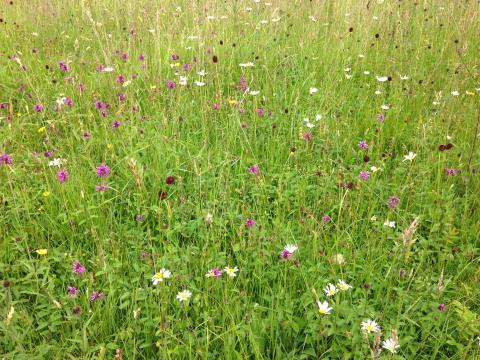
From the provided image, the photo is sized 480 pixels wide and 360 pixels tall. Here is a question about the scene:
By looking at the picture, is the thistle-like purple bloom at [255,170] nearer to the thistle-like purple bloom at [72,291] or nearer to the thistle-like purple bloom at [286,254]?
the thistle-like purple bloom at [286,254]

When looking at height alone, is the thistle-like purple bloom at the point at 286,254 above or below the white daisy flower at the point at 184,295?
above

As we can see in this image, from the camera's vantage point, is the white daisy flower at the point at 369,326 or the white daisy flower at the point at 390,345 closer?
the white daisy flower at the point at 390,345

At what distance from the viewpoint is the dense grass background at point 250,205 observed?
4.83 feet

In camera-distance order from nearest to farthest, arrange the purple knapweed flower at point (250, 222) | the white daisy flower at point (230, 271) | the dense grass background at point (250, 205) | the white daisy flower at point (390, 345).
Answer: the white daisy flower at point (390, 345)
the dense grass background at point (250, 205)
the white daisy flower at point (230, 271)
the purple knapweed flower at point (250, 222)

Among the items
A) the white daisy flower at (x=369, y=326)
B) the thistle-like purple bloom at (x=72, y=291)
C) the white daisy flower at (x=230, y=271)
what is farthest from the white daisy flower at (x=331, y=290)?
the thistle-like purple bloom at (x=72, y=291)

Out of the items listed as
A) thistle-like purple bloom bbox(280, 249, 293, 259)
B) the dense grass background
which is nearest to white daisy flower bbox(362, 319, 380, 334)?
the dense grass background

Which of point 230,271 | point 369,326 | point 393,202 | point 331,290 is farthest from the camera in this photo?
point 393,202

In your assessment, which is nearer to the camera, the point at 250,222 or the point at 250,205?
the point at 250,222

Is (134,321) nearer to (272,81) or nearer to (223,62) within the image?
(272,81)

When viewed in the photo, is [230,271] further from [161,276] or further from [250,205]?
[250,205]

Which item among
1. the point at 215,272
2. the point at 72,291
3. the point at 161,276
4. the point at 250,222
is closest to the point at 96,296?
the point at 72,291

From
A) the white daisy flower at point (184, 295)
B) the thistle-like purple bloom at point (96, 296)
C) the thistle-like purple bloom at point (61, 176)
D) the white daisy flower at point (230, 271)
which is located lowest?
the thistle-like purple bloom at point (96, 296)

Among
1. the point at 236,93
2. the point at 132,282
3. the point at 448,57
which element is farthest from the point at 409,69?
the point at 132,282

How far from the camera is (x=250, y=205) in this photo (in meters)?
2.11
